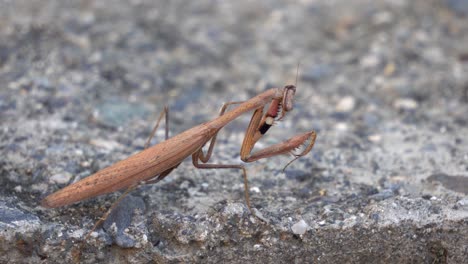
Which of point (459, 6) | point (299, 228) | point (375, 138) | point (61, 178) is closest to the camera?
point (299, 228)

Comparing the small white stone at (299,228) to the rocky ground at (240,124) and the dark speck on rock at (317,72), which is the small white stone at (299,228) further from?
the dark speck on rock at (317,72)

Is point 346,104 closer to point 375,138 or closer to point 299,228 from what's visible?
point 375,138

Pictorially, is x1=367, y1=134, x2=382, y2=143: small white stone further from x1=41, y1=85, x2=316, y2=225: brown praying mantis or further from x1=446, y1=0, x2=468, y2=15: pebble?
x1=446, y1=0, x2=468, y2=15: pebble

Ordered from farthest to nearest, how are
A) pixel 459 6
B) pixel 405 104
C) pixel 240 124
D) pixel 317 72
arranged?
pixel 459 6, pixel 317 72, pixel 405 104, pixel 240 124

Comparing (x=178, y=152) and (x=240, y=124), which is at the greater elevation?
(x=178, y=152)

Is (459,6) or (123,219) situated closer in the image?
(123,219)

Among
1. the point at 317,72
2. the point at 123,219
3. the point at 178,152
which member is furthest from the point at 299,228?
the point at 317,72

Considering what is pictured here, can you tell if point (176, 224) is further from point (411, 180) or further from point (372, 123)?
point (372, 123)

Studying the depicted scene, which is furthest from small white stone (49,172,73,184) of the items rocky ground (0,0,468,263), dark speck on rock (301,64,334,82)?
dark speck on rock (301,64,334,82)
